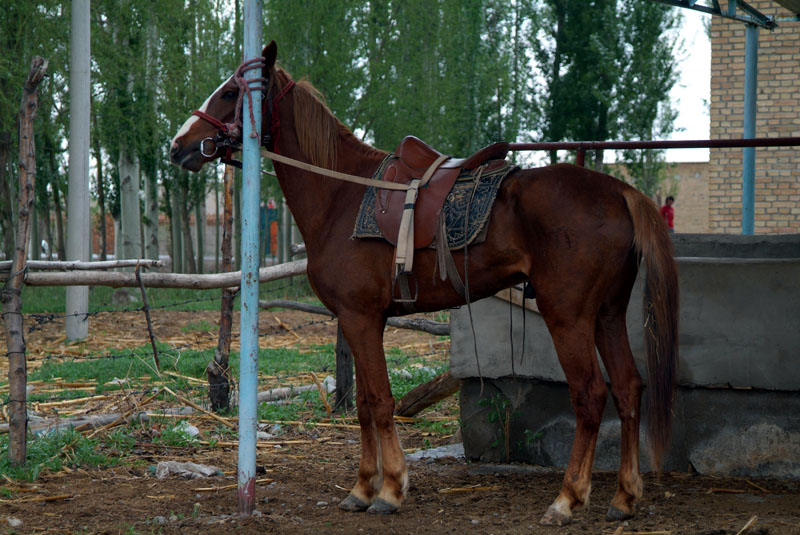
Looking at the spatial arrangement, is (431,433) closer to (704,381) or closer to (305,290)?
(704,381)

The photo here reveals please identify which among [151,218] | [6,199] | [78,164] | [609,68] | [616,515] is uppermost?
[609,68]

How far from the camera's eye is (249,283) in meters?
4.08

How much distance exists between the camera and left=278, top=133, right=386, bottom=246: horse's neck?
4.38 meters

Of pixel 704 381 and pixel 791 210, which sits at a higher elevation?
pixel 791 210

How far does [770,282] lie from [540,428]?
1.70m

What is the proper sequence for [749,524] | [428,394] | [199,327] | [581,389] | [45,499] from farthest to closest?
[199,327] → [428,394] → [45,499] → [581,389] → [749,524]

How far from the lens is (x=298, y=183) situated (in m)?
4.45

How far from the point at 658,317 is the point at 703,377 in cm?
99

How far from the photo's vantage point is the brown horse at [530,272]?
12.8 ft

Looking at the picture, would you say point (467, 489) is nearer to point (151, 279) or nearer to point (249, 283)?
point (249, 283)

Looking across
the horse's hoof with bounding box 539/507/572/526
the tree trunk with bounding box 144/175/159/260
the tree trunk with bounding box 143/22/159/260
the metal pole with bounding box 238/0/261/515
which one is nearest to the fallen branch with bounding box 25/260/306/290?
the metal pole with bounding box 238/0/261/515

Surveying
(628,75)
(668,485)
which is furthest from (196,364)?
(628,75)

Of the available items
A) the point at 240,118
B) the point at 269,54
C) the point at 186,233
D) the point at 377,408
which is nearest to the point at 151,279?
the point at 240,118

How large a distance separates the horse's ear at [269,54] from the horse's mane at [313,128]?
0.13 meters
